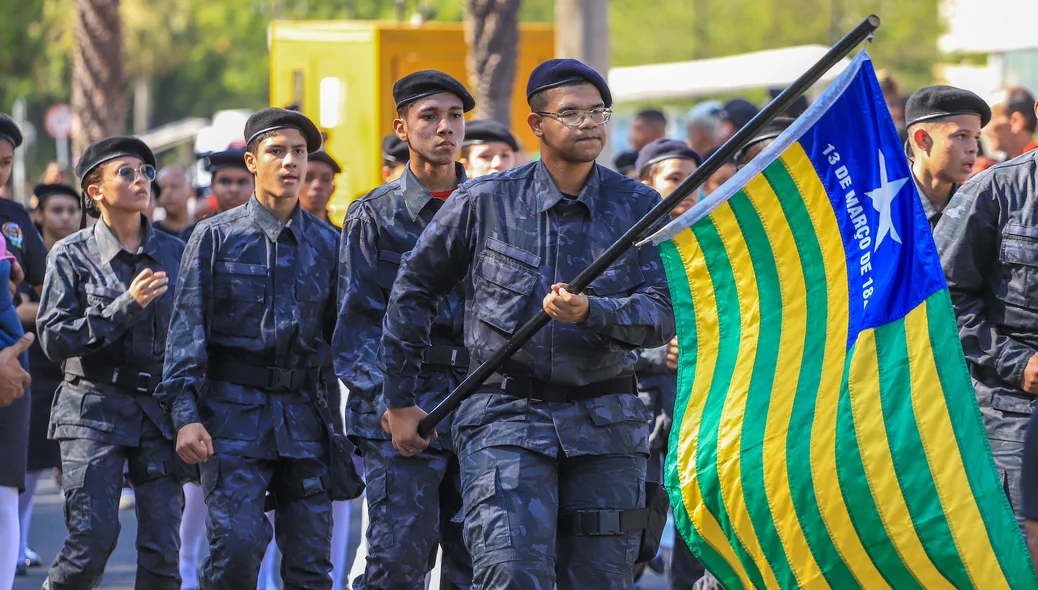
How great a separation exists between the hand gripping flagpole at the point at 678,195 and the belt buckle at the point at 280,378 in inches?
50.9

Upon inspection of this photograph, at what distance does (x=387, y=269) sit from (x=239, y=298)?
0.64 m

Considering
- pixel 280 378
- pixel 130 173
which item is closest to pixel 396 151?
pixel 130 173

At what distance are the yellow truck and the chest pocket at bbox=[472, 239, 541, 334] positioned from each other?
35.4ft

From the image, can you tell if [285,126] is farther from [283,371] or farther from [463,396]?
[463,396]

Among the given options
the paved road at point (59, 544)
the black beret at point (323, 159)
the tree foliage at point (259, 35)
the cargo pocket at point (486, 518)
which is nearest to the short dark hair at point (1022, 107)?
the paved road at point (59, 544)

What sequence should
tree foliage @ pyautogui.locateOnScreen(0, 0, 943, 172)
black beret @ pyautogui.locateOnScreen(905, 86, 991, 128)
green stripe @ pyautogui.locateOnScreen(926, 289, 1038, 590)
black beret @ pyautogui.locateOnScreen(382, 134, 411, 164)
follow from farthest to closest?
tree foliage @ pyautogui.locateOnScreen(0, 0, 943, 172) < black beret @ pyautogui.locateOnScreen(382, 134, 411, 164) < black beret @ pyautogui.locateOnScreen(905, 86, 991, 128) < green stripe @ pyautogui.locateOnScreen(926, 289, 1038, 590)

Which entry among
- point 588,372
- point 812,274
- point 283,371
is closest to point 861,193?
point 812,274

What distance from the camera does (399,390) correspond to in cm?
609

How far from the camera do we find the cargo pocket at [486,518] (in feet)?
18.0

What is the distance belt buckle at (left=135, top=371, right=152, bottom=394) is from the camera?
778 cm

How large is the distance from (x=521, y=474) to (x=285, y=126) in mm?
2452

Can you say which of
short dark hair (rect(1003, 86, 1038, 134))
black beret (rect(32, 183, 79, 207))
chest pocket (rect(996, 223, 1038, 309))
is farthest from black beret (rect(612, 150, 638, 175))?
chest pocket (rect(996, 223, 1038, 309))

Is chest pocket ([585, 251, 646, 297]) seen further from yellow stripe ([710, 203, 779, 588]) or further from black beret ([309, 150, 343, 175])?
black beret ([309, 150, 343, 175])

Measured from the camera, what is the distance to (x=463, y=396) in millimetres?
5824
